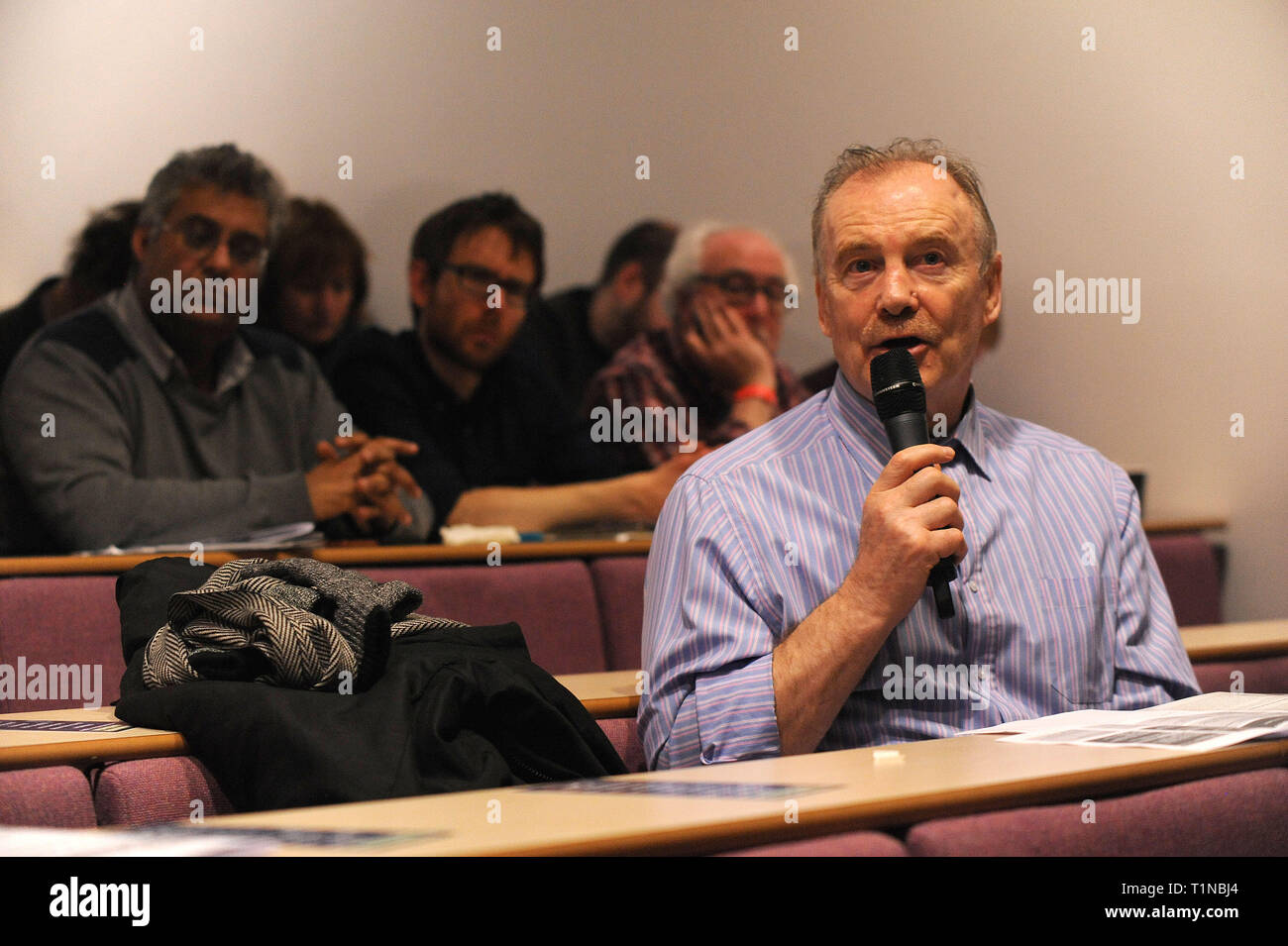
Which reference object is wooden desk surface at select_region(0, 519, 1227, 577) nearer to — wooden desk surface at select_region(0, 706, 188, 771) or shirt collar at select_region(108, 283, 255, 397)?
shirt collar at select_region(108, 283, 255, 397)

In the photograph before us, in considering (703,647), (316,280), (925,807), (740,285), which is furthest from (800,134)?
(925,807)

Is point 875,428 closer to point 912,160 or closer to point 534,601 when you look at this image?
point 912,160

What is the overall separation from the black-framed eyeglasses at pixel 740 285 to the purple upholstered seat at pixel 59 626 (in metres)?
2.15

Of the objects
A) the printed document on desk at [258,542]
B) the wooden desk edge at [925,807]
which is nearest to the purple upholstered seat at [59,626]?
the printed document on desk at [258,542]

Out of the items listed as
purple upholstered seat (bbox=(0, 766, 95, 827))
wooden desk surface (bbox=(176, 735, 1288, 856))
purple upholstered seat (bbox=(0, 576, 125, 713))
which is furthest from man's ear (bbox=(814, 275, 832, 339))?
purple upholstered seat (bbox=(0, 576, 125, 713))

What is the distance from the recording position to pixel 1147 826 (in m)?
1.03

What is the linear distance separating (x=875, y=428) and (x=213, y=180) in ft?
6.87

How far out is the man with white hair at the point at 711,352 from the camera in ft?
12.2

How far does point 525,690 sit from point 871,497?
16.9 inches

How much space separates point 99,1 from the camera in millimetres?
3273

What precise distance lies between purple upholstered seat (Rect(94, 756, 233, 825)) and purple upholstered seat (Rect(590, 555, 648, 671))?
1.29 metres

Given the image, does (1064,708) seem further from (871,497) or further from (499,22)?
(499,22)

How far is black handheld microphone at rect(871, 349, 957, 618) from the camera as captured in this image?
1.45 meters
